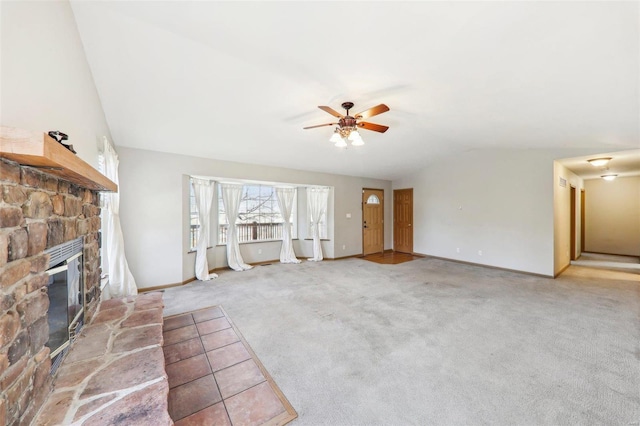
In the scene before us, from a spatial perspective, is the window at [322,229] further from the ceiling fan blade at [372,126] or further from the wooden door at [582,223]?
the wooden door at [582,223]

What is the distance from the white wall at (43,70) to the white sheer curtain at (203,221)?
2645 mm

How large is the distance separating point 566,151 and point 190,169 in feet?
23.7

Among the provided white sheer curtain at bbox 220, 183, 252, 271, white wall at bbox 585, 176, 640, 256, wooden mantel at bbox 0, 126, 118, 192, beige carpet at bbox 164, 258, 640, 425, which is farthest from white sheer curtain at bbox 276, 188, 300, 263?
white wall at bbox 585, 176, 640, 256

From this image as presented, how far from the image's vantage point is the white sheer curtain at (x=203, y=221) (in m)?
4.88

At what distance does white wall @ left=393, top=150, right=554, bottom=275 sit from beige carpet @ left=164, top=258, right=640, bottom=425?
90cm

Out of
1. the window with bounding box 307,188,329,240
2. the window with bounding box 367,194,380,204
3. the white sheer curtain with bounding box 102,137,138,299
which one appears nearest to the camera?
the white sheer curtain with bounding box 102,137,138,299

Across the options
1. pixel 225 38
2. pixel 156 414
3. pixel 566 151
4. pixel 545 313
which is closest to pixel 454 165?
pixel 566 151

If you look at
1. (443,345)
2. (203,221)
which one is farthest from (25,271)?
(203,221)

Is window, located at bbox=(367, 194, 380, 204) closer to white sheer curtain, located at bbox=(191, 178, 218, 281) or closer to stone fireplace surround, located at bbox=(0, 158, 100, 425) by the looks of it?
white sheer curtain, located at bbox=(191, 178, 218, 281)

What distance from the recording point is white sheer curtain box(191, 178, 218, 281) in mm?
4875

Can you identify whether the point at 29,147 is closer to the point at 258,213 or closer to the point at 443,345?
the point at 443,345

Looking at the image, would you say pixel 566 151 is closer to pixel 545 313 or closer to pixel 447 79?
pixel 545 313

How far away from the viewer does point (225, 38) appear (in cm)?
213

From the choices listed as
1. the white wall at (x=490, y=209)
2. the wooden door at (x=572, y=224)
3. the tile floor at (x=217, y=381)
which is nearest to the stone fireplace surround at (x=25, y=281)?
the tile floor at (x=217, y=381)
